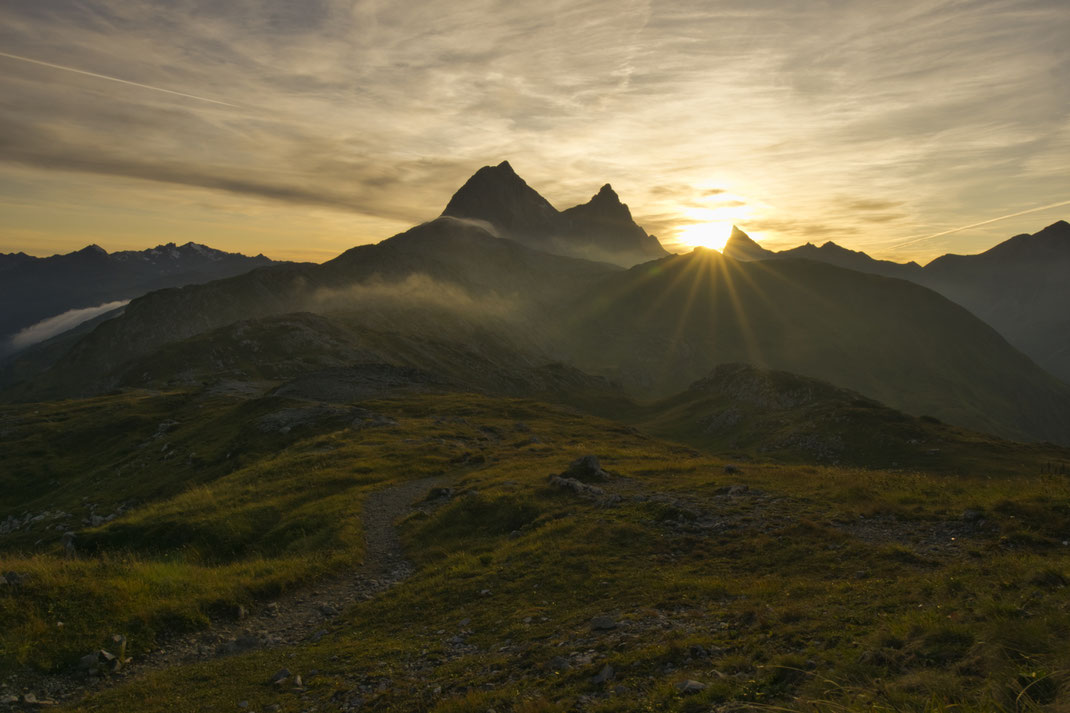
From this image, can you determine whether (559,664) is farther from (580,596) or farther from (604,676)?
(580,596)

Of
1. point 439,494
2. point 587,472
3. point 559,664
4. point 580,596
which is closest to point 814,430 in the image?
point 587,472

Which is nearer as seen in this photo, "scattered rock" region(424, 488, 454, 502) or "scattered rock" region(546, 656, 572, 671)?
"scattered rock" region(546, 656, 572, 671)

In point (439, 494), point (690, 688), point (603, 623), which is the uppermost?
point (690, 688)

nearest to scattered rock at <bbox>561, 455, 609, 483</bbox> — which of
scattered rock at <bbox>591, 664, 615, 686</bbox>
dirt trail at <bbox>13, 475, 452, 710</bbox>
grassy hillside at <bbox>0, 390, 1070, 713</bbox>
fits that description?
grassy hillside at <bbox>0, 390, 1070, 713</bbox>

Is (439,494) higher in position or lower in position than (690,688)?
lower

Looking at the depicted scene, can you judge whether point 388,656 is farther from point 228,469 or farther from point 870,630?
point 228,469

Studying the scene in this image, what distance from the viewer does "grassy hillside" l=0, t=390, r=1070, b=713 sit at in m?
10.3

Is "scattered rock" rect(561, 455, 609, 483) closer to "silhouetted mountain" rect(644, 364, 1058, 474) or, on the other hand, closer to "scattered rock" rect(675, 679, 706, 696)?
"scattered rock" rect(675, 679, 706, 696)

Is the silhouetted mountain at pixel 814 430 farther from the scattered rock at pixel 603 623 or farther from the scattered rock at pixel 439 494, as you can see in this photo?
the scattered rock at pixel 603 623

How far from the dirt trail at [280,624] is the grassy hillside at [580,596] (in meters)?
0.12

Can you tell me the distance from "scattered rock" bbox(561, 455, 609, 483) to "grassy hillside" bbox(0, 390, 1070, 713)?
1.08 meters

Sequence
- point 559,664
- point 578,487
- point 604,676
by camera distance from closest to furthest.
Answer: point 604,676 → point 559,664 → point 578,487

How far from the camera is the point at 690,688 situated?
10.4 meters

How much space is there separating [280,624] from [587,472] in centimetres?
2157
